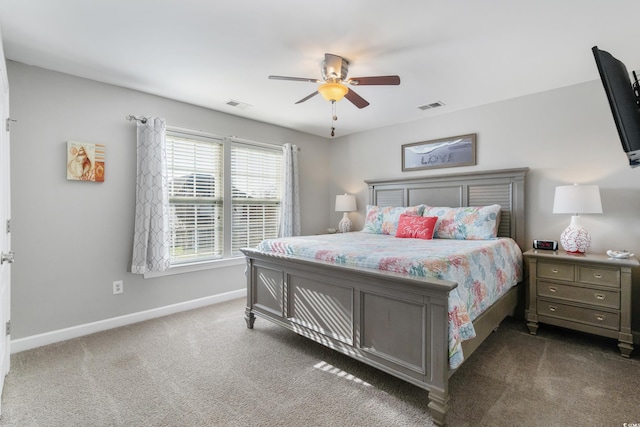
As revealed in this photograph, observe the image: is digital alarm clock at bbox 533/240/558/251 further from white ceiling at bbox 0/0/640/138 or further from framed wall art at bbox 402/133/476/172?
white ceiling at bbox 0/0/640/138

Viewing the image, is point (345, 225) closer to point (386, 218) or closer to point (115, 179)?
point (386, 218)

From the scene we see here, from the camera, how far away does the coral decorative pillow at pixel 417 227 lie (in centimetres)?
330

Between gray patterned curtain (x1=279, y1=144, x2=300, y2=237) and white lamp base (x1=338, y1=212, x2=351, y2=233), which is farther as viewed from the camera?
white lamp base (x1=338, y1=212, x2=351, y2=233)

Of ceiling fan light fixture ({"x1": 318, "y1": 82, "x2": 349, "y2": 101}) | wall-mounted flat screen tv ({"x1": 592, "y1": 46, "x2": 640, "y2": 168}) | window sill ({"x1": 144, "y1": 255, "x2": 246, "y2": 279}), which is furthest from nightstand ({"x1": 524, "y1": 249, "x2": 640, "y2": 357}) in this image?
window sill ({"x1": 144, "y1": 255, "x2": 246, "y2": 279})

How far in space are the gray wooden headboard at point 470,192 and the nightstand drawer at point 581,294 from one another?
619 millimetres

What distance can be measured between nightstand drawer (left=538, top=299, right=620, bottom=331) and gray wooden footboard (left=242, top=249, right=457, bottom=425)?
1814 millimetres

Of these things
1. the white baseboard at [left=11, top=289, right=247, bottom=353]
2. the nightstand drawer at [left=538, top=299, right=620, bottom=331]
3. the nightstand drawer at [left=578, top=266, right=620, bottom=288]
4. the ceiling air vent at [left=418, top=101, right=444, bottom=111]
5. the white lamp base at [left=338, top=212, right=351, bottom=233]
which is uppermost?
the ceiling air vent at [left=418, top=101, right=444, bottom=111]

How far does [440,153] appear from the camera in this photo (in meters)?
4.03

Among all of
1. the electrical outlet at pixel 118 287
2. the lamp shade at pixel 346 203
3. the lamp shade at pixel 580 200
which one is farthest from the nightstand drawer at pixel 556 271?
the electrical outlet at pixel 118 287

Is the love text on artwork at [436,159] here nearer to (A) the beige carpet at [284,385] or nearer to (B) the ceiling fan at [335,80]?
(B) the ceiling fan at [335,80]

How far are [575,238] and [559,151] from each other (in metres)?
0.95

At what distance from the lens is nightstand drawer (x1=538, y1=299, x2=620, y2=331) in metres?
2.51

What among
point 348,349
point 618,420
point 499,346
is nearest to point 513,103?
point 499,346

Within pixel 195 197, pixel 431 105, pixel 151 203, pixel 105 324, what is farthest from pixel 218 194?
pixel 431 105
